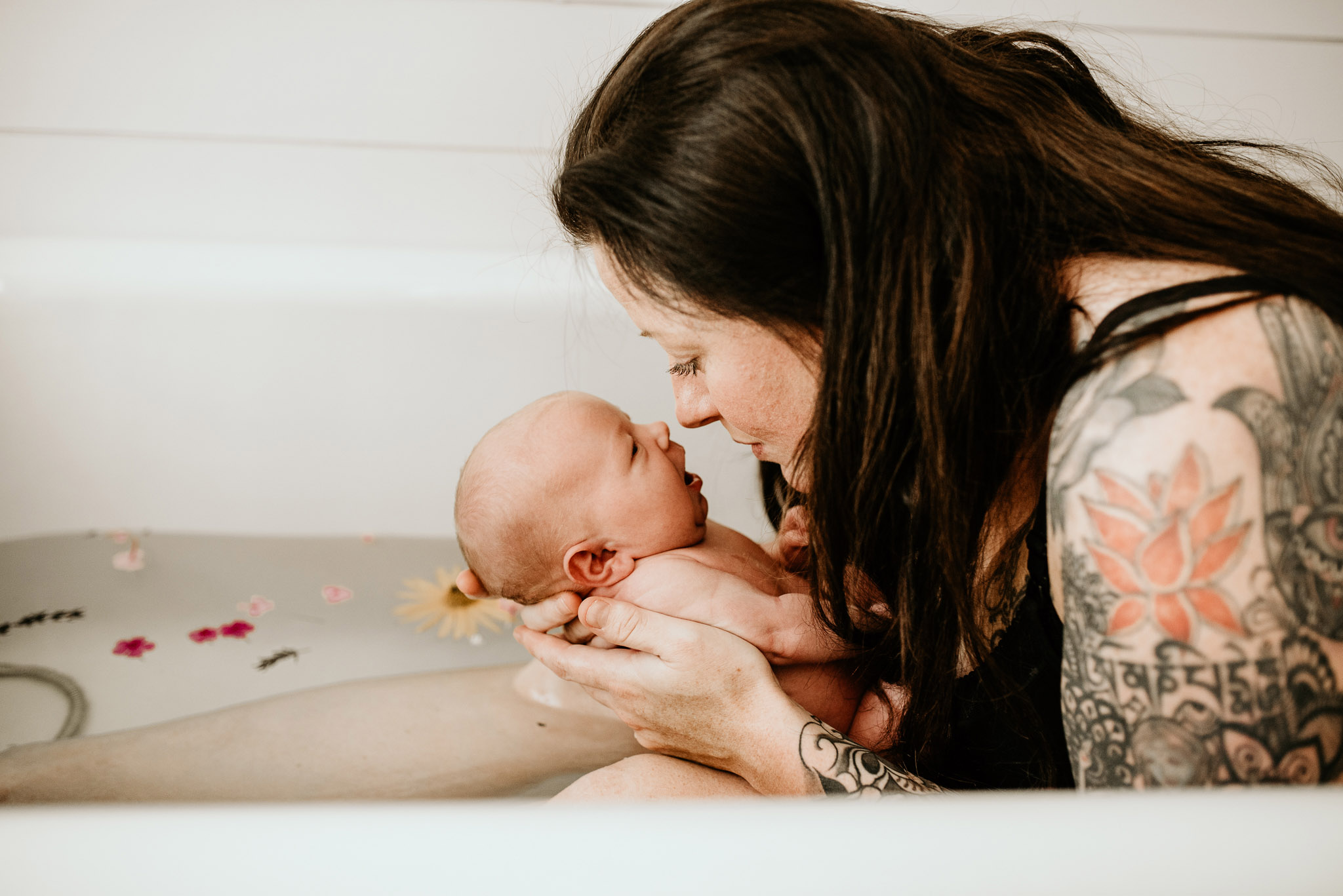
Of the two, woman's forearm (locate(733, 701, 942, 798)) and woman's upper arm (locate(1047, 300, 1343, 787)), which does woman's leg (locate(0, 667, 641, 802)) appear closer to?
woman's forearm (locate(733, 701, 942, 798))

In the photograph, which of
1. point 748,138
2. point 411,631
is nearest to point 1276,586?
point 748,138

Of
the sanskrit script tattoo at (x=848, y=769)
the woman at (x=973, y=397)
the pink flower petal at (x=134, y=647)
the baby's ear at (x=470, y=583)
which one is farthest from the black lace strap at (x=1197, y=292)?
the pink flower petal at (x=134, y=647)

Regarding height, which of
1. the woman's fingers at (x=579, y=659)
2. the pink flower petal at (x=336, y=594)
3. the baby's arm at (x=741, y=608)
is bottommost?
the pink flower petal at (x=336, y=594)

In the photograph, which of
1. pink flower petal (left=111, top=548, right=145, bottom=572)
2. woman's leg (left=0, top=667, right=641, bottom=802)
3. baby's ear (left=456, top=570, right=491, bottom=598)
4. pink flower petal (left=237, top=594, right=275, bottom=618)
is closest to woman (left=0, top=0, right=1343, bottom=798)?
baby's ear (left=456, top=570, right=491, bottom=598)

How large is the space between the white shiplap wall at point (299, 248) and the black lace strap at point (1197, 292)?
2.84 feet

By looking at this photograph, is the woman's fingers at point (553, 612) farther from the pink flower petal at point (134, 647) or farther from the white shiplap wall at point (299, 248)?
the pink flower petal at point (134, 647)

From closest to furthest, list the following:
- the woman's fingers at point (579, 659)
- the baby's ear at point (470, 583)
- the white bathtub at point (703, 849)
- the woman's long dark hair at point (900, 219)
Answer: the white bathtub at point (703, 849)
the woman's long dark hair at point (900, 219)
the woman's fingers at point (579, 659)
the baby's ear at point (470, 583)

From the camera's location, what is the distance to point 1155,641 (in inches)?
20.1

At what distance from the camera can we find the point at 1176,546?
506mm

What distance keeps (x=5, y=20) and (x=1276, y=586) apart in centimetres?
169

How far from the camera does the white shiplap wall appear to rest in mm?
1295

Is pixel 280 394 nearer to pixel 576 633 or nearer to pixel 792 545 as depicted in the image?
pixel 576 633

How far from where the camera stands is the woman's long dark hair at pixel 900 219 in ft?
1.94

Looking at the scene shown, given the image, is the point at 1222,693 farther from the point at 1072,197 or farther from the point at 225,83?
the point at 225,83
